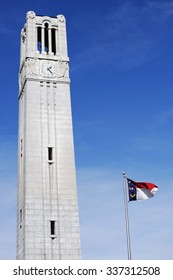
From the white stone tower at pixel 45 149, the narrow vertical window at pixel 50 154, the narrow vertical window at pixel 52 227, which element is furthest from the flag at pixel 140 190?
the narrow vertical window at pixel 50 154

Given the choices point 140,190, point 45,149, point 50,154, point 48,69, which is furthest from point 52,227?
point 48,69

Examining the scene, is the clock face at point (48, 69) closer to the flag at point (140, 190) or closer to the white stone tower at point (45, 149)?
the white stone tower at point (45, 149)

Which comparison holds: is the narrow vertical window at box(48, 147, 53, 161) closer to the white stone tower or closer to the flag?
the white stone tower

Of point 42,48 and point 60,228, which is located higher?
point 42,48

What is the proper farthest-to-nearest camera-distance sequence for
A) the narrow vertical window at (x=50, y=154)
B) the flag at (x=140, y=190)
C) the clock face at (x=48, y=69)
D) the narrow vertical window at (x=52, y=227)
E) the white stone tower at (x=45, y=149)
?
1. the clock face at (x=48, y=69)
2. the narrow vertical window at (x=50, y=154)
3. the narrow vertical window at (x=52, y=227)
4. the white stone tower at (x=45, y=149)
5. the flag at (x=140, y=190)

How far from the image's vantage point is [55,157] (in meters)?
58.2

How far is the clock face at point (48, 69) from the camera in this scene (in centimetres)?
6228

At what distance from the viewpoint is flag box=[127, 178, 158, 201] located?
4129 centimetres

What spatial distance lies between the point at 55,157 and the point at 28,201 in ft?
21.7

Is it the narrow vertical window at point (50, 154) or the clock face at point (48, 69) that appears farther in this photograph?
the clock face at point (48, 69)

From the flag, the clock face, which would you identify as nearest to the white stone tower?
the clock face
